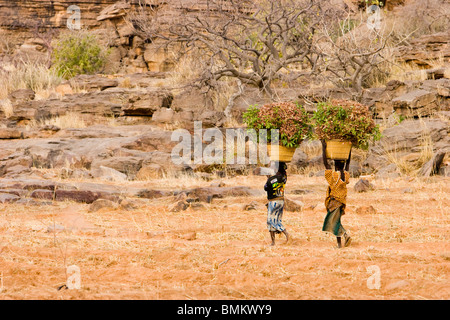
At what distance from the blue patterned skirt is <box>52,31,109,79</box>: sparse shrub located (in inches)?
647

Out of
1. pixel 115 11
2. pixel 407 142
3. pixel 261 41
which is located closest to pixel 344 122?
pixel 407 142

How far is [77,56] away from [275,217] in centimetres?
1746

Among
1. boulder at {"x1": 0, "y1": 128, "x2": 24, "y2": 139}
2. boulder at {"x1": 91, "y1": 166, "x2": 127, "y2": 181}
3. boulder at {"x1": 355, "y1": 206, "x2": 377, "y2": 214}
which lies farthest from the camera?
boulder at {"x1": 0, "y1": 128, "x2": 24, "y2": 139}

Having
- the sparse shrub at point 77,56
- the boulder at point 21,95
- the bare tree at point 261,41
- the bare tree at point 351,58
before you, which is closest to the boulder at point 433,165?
the bare tree at point 351,58

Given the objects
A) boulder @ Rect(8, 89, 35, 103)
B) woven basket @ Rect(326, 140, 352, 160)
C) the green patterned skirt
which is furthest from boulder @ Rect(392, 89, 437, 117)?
boulder @ Rect(8, 89, 35, 103)

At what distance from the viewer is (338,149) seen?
4.78 m

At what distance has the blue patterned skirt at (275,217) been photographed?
4797 millimetres

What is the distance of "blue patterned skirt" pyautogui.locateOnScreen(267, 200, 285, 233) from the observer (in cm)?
480

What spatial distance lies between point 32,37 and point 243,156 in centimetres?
1864

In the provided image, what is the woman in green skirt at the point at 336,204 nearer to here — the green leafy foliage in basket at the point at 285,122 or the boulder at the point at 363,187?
the green leafy foliage in basket at the point at 285,122

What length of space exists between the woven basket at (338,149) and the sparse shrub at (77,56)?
16.6 metres

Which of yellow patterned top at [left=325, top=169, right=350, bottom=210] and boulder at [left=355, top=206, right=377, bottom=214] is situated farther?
boulder at [left=355, top=206, right=377, bottom=214]
